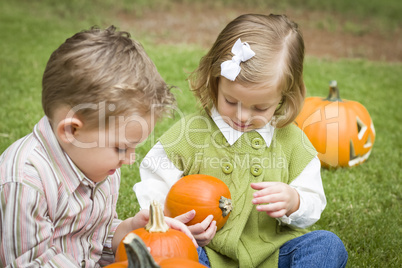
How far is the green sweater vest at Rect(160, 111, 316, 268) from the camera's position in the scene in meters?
2.55

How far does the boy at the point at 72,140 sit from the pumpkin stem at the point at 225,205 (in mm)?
648

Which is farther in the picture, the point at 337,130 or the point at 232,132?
the point at 337,130

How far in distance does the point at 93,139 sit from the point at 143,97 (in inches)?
10.6

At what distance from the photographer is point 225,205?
247cm

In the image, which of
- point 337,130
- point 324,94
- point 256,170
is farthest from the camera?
point 324,94

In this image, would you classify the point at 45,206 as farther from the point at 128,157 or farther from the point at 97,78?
the point at 97,78

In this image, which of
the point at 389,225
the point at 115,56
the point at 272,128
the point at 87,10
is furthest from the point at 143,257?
the point at 87,10

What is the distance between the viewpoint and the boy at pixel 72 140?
5.88 ft

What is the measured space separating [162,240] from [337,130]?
8.95 feet

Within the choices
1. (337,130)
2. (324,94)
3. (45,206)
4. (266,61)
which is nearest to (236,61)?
(266,61)

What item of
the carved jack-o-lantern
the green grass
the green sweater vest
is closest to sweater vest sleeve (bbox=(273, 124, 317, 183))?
the green sweater vest

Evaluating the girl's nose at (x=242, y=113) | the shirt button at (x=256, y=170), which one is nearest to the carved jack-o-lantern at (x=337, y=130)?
the shirt button at (x=256, y=170)

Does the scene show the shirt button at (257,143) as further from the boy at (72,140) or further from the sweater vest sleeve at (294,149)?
the boy at (72,140)

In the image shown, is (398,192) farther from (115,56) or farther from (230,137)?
(115,56)
